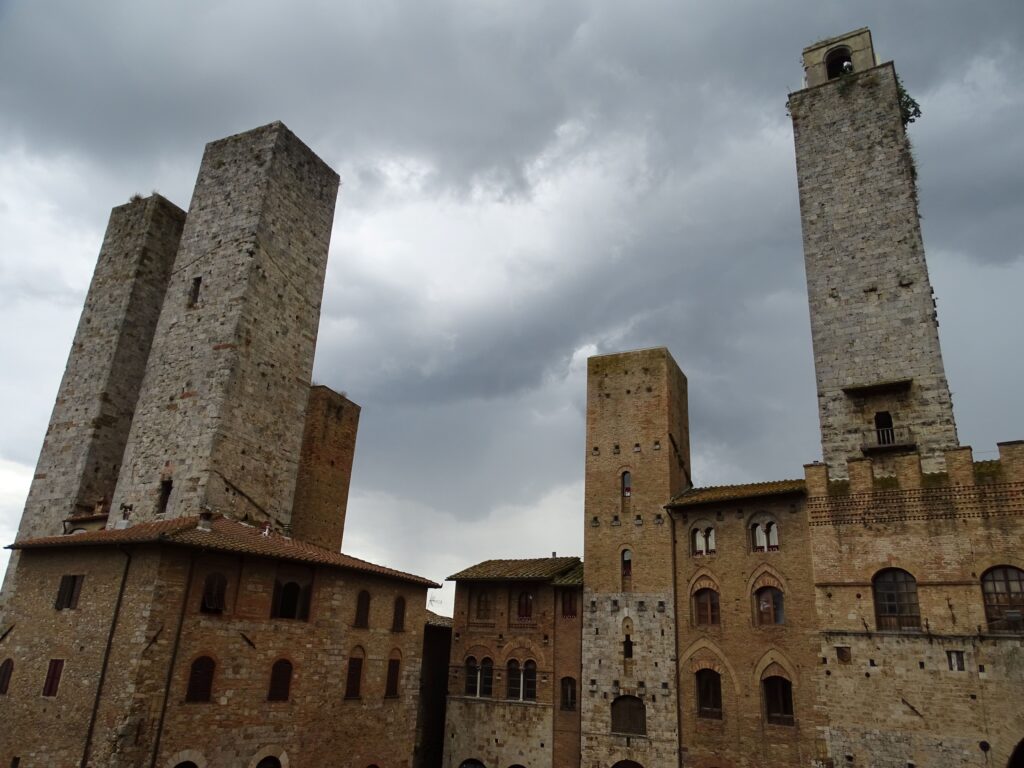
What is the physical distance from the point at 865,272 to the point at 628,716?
17.8 meters

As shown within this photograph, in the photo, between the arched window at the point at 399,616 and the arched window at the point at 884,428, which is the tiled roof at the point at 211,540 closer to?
the arched window at the point at 399,616

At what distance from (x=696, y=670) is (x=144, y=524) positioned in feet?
61.3

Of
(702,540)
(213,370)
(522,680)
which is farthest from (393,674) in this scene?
(213,370)

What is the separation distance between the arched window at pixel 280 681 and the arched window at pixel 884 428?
1985 centimetres

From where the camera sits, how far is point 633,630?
25359mm

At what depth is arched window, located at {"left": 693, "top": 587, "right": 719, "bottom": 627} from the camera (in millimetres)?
24172

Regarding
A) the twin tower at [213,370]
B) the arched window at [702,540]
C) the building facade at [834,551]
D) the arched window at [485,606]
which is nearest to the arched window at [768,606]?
the building facade at [834,551]

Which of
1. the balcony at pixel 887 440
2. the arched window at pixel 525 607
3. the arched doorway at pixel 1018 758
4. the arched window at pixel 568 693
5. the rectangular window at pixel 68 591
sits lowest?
the arched doorway at pixel 1018 758

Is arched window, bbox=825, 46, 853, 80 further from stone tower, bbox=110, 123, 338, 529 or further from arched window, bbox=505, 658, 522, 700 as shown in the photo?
arched window, bbox=505, 658, 522, 700

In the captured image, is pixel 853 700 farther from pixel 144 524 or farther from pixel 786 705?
pixel 144 524

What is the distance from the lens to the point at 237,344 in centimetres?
2455

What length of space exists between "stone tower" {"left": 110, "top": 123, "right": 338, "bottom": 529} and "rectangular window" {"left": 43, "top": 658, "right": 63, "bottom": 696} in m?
5.18

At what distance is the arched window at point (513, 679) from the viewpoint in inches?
1088

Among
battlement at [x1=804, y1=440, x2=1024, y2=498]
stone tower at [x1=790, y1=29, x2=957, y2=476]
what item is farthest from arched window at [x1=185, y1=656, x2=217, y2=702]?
stone tower at [x1=790, y1=29, x2=957, y2=476]
